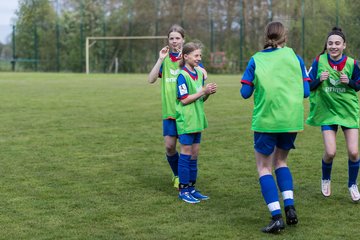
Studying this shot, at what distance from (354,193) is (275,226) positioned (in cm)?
158

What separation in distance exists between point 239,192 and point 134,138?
4481mm

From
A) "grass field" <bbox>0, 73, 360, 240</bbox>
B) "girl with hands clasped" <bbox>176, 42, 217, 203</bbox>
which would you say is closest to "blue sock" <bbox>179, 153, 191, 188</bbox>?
"girl with hands clasped" <bbox>176, 42, 217, 203</bbox>

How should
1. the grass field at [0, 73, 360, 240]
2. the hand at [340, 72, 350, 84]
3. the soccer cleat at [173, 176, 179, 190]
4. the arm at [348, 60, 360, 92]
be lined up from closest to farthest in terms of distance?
1. the grass field at [0, 73, 360, 240]
2. the hand at [340, 72, 350, 84]
3. the arm at [348, 60, 360, 92]
4. the soccer cleat at [173, 176, 179, 190]

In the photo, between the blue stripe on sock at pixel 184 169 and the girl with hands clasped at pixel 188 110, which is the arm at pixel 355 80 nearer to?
the girl with hands clasped at pixel 188 110

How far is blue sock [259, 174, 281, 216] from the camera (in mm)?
5213

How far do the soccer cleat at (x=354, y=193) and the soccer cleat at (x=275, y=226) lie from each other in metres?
1.46

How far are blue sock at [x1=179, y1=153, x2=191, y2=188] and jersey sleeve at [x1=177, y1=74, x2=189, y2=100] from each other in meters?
0.65

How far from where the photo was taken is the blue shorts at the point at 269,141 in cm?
524

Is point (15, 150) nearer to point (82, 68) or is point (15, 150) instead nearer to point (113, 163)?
point (113, 163)

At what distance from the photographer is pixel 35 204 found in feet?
20.4

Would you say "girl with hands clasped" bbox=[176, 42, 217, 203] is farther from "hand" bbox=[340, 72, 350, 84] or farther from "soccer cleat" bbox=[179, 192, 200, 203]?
"hand" bbox=[340, 72, 350, 84]

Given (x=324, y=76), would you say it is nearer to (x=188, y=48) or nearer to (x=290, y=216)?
(x=188, y=48)

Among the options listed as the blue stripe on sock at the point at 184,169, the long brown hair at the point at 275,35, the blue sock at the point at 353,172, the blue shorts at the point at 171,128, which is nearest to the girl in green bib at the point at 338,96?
the blue sock at the point at 353,172

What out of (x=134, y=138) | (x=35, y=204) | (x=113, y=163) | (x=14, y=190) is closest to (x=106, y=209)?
(x=35, y=204)
